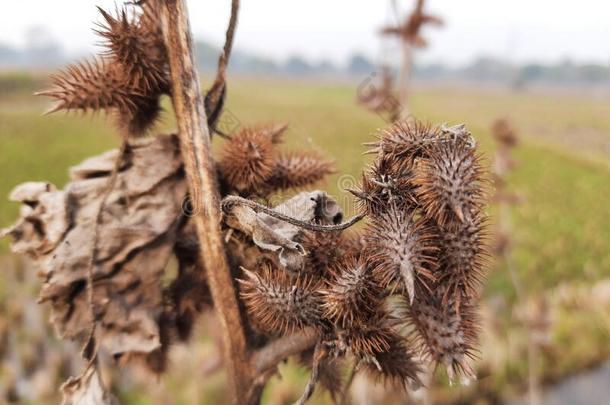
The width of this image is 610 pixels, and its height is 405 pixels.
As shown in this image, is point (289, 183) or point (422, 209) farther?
point (289, 183)

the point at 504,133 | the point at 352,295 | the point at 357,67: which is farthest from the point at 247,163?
the point at 357,67

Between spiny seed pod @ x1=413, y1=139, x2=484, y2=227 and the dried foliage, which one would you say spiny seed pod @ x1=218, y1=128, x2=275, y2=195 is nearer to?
the dried foliage

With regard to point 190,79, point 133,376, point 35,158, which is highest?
point 190,79

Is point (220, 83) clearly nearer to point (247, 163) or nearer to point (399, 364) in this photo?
point (247, 163)

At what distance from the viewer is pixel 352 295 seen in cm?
120

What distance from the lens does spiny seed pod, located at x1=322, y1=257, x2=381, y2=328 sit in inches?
47.2

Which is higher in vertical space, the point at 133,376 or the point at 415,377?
the point at 415,377

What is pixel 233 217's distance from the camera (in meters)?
1.38

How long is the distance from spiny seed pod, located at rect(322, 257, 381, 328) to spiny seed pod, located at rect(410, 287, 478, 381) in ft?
0.37

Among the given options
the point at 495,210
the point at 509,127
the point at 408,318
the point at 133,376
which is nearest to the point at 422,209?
the point at 408,318

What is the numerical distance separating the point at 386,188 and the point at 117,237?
858 mm

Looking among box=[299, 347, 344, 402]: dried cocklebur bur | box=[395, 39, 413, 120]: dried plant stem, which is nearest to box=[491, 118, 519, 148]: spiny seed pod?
box=[395, 39, 413, 120]: dried plant stem

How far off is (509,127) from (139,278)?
428cm

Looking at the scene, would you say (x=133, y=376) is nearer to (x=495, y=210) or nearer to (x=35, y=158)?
(x=495, y=210)
